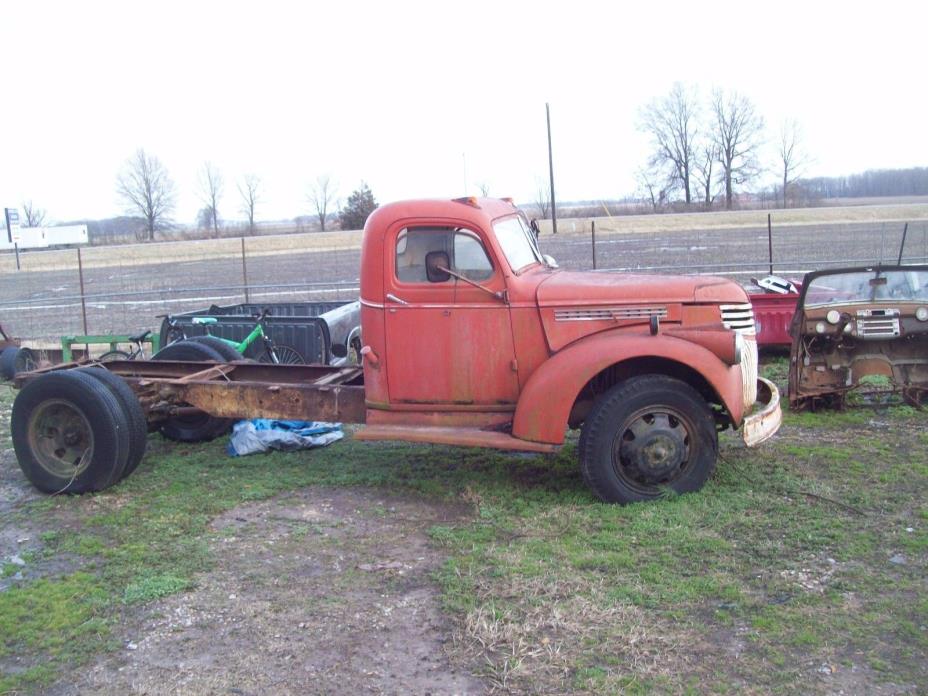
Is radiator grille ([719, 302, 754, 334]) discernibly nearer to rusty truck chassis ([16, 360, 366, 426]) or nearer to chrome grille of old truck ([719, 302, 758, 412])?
chrome grille of old truck ([719, 302, 758, 412])

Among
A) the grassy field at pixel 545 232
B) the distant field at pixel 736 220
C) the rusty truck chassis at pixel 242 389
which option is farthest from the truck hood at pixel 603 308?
the distant field at pixel 736 220

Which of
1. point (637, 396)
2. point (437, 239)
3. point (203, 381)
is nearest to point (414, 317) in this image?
point (437, 239)

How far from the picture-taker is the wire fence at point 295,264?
18062 millimetres

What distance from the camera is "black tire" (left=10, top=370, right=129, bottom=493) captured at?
6.53m

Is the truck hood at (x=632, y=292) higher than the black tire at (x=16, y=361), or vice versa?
the truck hood at (x=632, y=292)

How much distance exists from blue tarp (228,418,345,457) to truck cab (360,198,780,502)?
161 centimetres

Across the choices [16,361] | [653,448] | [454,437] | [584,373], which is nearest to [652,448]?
[653,448]

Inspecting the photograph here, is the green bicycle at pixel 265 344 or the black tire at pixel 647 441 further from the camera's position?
the green bicycle at pixel 265 344

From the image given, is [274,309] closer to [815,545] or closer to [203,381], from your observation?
[203,381]

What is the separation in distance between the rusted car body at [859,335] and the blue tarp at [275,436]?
4.42 meters

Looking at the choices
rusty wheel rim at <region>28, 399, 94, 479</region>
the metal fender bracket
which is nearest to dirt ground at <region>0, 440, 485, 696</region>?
rusty wheel rim at <region>28, 399, 94, 479</region>

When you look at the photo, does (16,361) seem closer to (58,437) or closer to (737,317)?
(58,437)

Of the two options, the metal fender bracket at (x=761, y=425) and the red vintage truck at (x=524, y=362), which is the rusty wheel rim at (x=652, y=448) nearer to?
the red vintage truck at (x=524, y=362)

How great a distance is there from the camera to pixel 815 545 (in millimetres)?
5059
